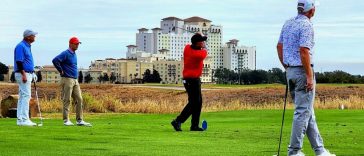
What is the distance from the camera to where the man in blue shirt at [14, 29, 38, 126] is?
17.5 metres

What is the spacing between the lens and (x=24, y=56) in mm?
17656

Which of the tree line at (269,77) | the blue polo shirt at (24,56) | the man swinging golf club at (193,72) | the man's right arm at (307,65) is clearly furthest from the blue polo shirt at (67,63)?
the tree line at (269,77)

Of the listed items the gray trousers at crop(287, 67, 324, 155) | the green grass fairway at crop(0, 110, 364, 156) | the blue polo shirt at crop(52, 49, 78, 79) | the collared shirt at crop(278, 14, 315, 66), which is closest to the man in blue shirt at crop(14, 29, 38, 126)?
the blue polo shirt at crop(52, 49, 78, 79)

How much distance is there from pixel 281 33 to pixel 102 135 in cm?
504

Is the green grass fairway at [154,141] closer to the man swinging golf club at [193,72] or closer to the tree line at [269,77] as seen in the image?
the man swinging golf club at [193,72]

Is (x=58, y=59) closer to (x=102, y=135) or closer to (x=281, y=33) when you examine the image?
(x=102, y=135)

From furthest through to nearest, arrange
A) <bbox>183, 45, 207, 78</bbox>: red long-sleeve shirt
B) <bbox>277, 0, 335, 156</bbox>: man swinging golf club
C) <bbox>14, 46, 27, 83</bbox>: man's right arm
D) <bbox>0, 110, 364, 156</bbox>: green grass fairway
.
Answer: <bbox>14, 46, 27, 83</bbox>: man's right arm
<bbox>183, 45, 207, 78</bbox>: red long-sleeve shirt
<bbox>0, 110, 364, 156</bbox>: green grass fairway
<bbox>277, 0, 335, 156</bbox>: man swinging golf club

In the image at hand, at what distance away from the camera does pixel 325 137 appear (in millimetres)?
14852

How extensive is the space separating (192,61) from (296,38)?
6399 mm

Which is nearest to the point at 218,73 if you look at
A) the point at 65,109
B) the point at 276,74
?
the point at 276,74

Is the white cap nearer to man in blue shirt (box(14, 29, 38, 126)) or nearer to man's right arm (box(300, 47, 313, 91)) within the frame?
man's right arm (box(300, 47, 313, 91))

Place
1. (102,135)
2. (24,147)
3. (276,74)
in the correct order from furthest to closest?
(276,74), (102,135), (24,147)

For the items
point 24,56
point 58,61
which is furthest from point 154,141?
point 58,61

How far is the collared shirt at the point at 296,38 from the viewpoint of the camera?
34.0ft
